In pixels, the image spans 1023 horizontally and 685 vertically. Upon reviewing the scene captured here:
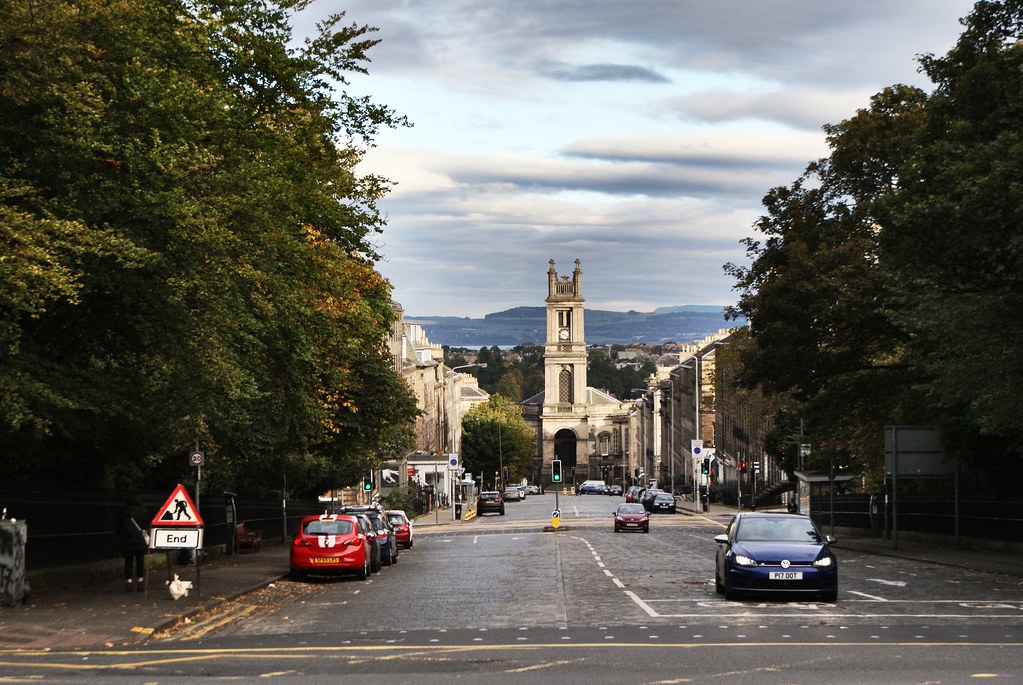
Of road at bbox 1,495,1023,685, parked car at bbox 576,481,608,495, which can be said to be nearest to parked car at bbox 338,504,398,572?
road at bbox 1,495,1023,685

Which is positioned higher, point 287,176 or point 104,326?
point 287,176

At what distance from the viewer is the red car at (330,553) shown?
29.9m

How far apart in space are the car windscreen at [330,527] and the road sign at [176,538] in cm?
854

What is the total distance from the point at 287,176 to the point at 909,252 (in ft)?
41.2

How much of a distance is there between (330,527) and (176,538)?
8753mm

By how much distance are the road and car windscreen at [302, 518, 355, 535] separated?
104cm

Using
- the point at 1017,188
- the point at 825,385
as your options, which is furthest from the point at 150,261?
the point at 825,385

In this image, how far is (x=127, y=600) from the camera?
22.7m

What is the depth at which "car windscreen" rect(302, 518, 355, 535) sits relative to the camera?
3058 cm

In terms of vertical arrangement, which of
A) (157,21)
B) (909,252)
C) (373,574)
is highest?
(157,21)

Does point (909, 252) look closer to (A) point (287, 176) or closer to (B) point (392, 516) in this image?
(A) point (287, 176)

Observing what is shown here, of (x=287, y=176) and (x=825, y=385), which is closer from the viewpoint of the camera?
(x=287, y=176)

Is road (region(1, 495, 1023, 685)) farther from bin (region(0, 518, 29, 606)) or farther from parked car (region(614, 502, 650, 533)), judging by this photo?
parked car (region(614, 502, 650, 533))

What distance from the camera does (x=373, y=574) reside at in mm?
32375
